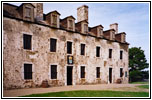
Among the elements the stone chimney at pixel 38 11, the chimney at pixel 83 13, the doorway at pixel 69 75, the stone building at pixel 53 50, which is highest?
the chimney at pixel 83 13

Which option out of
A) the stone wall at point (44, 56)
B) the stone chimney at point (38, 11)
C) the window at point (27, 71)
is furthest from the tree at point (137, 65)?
the window at point (27, 71)

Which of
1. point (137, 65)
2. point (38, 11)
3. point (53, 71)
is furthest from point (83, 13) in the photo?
point (137, 65)

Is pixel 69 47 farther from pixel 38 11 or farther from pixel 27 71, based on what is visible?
pixel 27 71

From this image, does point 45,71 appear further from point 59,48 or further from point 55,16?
point 55,16

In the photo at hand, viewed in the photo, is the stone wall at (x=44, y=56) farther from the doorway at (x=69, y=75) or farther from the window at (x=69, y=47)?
the doorway at (x=69, y=75)

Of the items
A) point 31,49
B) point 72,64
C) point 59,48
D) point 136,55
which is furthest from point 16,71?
→ point 136,55

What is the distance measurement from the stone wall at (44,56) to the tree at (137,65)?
56.3 feet

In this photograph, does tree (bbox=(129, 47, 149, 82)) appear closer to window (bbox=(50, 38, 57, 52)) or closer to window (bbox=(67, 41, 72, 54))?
window (bbox=(67, 41, 72, 54))

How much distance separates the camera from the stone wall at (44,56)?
14.5 m

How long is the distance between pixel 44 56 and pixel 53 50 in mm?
1332

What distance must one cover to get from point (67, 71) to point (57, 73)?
1.57 metres

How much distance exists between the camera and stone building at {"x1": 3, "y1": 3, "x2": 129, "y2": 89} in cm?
1477

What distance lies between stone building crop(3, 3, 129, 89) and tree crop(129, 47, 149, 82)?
15.8 metres

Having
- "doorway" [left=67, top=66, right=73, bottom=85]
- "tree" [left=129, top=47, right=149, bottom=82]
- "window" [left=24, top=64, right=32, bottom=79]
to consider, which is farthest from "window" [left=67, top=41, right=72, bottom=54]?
"tree" [left=129, top=47, right=149, bottom=82]
